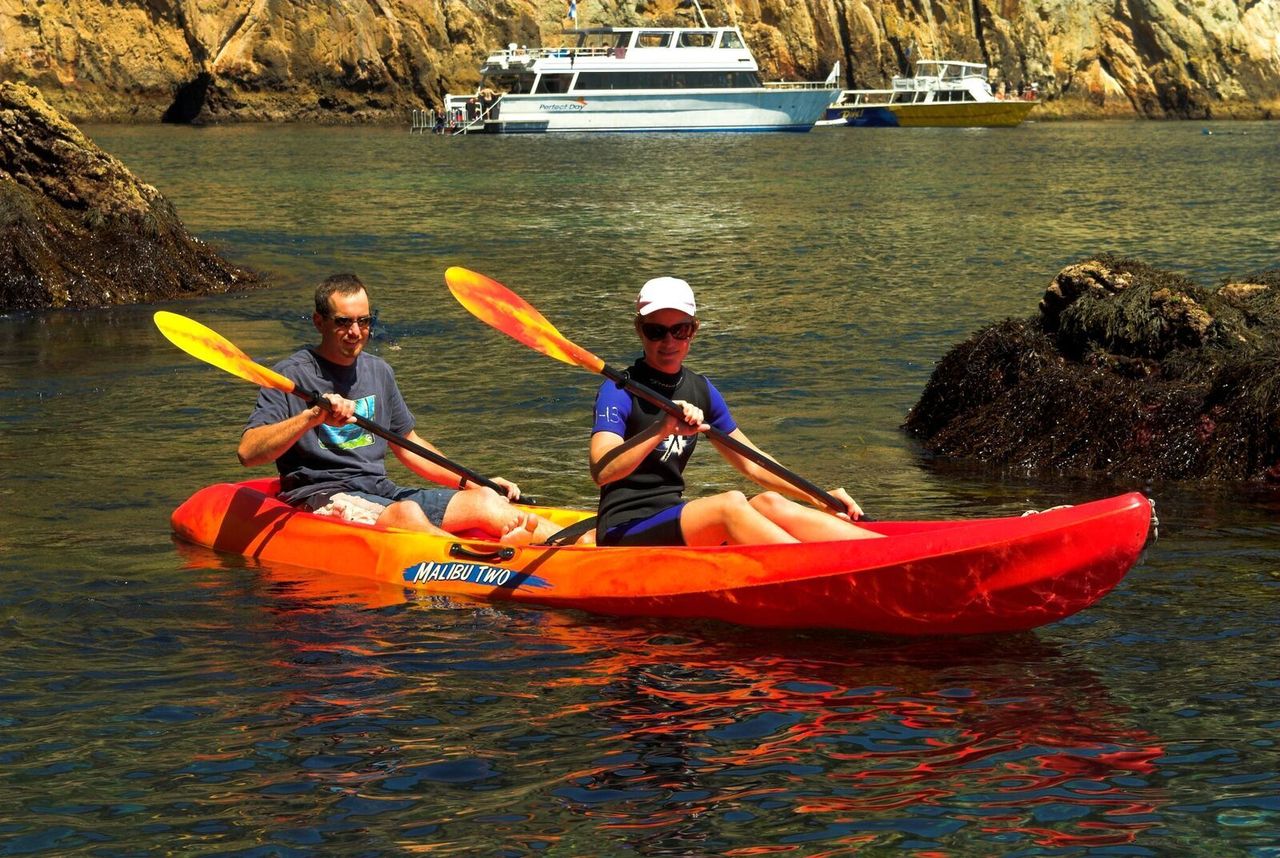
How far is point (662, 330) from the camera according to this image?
6875 mm

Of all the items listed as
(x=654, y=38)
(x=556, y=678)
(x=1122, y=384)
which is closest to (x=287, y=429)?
(x=556, y=678)

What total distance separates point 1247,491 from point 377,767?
21.1 ft

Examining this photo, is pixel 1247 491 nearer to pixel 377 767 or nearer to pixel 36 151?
pixel 377 767

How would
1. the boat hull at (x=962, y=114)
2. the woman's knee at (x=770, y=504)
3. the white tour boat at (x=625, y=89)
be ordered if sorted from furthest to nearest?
the boat hull at (x=962, y=114), the white tour boat at (x=625, y=89), the woman's knee at (x=770, y=504)

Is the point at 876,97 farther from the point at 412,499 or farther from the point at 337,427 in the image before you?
the point at 337,427

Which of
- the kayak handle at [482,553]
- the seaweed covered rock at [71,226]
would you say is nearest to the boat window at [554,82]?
the seaweed covered rock at [71,226]

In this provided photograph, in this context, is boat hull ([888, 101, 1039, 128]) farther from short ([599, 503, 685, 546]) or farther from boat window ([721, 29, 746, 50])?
short ([599, 503, 685, 546])

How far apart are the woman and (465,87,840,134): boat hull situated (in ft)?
200

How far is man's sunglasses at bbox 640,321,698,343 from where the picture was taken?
6.87m

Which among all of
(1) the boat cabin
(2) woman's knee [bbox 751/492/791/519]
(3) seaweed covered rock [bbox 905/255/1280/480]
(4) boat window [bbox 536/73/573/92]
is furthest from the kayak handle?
(4) boat window [bbox 536/73/573/92]

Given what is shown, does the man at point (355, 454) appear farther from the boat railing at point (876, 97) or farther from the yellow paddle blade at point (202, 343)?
the boat railing at point (876, 97)

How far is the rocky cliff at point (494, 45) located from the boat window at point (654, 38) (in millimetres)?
7888

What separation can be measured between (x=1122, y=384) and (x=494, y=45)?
70.4 meters

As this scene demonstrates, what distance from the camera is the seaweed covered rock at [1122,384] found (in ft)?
34.9
